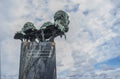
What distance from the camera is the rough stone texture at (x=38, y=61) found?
113ft

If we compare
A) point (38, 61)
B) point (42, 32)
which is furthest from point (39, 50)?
point (42, 32)

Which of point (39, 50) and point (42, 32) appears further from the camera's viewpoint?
point (42, 32)

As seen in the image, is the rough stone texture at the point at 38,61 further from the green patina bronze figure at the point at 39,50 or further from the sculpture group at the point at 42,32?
the sculpture group at the point at 42,32

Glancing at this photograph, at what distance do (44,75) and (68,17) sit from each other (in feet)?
26.9

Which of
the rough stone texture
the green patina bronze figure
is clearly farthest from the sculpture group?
the rough stone texture

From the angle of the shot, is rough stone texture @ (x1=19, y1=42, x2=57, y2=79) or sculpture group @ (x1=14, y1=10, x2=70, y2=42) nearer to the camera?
rough stone texture @ (x1=19, y1=42, x2=57, y2=79)

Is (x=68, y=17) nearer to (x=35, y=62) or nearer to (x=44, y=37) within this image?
(x=44, y=37)

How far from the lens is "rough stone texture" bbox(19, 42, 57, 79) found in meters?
34.5

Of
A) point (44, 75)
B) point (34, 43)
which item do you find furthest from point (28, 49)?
point (44, 75)

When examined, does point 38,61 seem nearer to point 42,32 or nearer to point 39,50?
point 39,50

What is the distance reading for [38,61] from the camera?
34719 millimetres

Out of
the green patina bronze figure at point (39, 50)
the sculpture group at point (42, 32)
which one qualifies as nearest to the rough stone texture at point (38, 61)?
the green patina bronze figure at point (39, 50)

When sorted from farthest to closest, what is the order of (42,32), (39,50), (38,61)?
(42,32) → (39,50) → (38,61)

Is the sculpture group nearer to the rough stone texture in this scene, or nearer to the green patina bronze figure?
the green patina bronze figure
